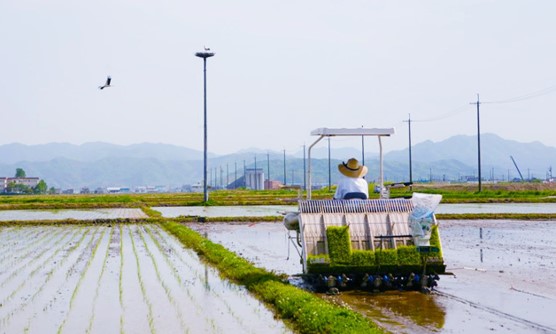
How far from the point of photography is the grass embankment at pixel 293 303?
8.02 metres

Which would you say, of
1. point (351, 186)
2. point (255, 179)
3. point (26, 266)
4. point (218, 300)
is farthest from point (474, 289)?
point (255, 179)

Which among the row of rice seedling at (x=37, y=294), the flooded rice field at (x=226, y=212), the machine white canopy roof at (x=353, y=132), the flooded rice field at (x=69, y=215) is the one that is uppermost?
the machine white canopy roof at (x=353, y=132)

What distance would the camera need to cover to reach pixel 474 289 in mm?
11578

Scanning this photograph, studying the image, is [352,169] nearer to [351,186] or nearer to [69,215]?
[351,186]

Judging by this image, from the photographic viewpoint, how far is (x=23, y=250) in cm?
1900

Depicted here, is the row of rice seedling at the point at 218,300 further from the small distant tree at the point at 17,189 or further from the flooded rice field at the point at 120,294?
the small distant tree at the point at 17,189

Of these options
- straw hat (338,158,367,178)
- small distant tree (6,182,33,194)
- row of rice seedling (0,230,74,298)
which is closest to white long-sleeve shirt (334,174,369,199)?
straw hat (338,158,367,178)

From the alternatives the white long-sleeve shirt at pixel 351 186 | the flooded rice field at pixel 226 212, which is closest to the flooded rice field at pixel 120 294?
the white long-sleeve shirt at pixel 351 186

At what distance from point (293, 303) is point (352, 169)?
124 inches

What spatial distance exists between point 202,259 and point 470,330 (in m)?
8.61

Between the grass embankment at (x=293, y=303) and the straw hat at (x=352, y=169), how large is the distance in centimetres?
200

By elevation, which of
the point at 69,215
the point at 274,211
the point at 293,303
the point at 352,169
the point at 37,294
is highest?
the point at 352,169

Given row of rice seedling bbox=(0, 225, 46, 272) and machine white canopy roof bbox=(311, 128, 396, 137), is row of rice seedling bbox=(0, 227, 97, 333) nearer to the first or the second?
row of rice seedling bbox=(0, 225, 46, 272)

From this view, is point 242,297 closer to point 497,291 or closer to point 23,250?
point 497,291
